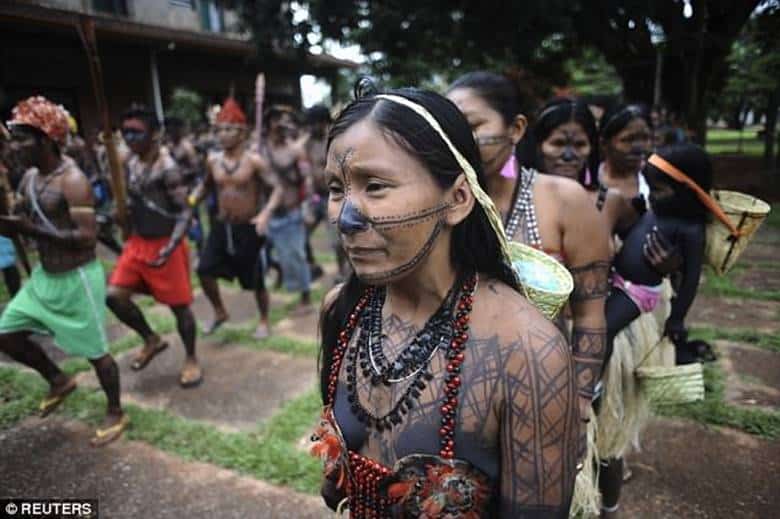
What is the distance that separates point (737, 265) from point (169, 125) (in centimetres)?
822

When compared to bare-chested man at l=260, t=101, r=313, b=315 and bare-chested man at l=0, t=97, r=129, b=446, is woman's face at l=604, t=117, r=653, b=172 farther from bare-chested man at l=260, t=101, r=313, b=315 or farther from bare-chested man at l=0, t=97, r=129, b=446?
bare-chested man at l=260, t=101, r=313, b=315

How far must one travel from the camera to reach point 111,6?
2760 mm

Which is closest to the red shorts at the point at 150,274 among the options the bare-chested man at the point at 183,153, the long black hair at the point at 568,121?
the long black hair at the point at 568,121

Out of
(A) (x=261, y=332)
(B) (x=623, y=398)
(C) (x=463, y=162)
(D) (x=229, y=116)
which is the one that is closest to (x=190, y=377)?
(A) (x=261, y=332)

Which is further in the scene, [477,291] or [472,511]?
[477,291]

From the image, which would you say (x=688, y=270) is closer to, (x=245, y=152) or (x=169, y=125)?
(x=245, y=152)

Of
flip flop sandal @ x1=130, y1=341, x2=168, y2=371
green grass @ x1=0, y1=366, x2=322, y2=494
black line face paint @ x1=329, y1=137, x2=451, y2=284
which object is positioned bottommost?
green grass @ x1=0, y1=366, x2=322, y2=494

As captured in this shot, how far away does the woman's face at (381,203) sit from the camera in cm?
121

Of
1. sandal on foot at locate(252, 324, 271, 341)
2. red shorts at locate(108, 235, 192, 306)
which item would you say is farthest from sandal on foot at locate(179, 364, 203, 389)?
sandal on foot at locate(252, 324, 271, 341)

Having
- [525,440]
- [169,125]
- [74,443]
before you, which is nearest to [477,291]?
[525,440]

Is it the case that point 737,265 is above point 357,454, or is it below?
above

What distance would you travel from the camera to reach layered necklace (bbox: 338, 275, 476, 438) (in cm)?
126

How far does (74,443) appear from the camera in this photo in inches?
134

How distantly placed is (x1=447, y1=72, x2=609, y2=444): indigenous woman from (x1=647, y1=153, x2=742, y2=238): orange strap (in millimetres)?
397
